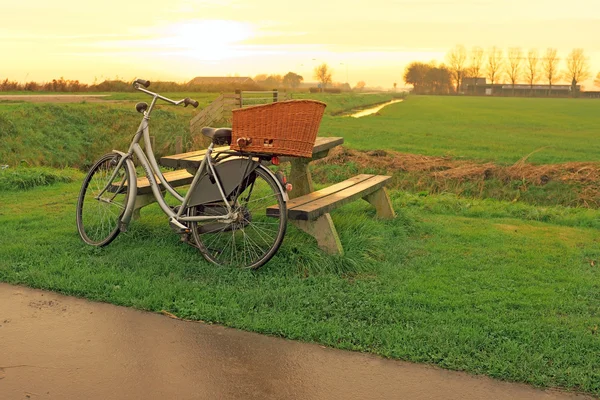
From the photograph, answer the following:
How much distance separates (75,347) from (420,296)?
2.51m

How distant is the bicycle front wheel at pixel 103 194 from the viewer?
6.22 metres

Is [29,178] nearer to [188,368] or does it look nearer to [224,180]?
[224,180]

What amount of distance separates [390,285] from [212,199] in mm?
1752

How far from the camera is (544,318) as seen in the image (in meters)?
4.47

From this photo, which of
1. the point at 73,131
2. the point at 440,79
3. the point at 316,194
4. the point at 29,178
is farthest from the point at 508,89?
the point at 316,194

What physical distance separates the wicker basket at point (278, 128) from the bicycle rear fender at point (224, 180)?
0.60 feet

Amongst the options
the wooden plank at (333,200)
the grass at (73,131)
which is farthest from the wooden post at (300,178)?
the grass at (73,131)

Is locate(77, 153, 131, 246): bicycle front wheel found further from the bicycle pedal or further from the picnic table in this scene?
the bicycle pedal

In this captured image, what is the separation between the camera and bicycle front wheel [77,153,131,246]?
6.22 metres

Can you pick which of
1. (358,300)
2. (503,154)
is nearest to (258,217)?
(358,300)

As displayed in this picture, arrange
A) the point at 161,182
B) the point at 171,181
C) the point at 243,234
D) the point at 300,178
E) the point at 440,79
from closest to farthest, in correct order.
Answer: the point at 243,234, the point at 161,182, the point at 171,181, the point at 300,178, the point at 440,79

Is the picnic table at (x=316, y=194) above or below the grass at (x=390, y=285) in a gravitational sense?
above

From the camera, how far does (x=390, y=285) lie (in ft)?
16.8

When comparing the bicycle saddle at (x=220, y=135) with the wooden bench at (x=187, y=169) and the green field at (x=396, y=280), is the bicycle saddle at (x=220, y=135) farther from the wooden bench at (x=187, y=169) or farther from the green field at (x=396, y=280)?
the green field at (x=396, y=280)
